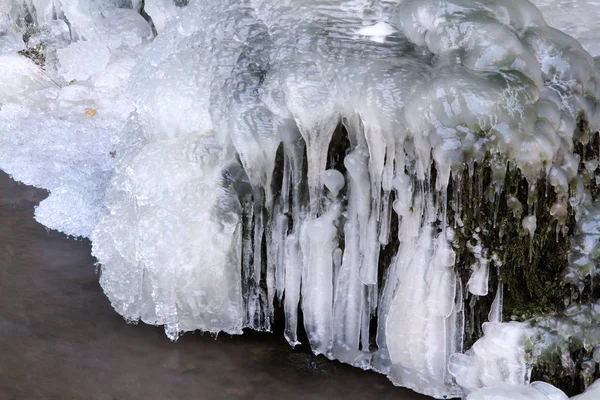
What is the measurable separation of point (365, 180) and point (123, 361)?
1.08 metres

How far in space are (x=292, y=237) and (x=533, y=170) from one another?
0.90 m

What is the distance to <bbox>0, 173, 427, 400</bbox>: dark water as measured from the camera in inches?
103

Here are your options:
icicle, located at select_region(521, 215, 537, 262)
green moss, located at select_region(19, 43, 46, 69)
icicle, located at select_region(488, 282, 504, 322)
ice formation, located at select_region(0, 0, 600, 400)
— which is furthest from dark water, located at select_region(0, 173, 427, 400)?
green moss, located at select_region(19, 43, 46, 69)

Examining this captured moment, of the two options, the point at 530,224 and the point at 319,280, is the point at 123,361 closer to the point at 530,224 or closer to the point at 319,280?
the point at 319,280

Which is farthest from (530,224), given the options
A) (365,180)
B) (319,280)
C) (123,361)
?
(123,361)

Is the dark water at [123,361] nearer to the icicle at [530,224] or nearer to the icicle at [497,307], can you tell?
the icicle at [497,307]

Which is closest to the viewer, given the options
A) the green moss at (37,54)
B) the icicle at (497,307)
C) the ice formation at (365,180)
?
the ice formation at (365,180)

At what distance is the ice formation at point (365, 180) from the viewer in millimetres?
2350

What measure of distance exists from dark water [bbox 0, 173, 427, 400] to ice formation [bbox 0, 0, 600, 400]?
0.08 m

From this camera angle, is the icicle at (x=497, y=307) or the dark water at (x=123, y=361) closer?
the icicle at (x=497, y=307)

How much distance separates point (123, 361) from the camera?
280cm

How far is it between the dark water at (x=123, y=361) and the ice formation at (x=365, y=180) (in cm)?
8

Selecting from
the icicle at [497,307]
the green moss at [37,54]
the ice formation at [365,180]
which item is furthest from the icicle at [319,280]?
the green moss at [37,54]

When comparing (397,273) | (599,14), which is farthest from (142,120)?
(599,14)
